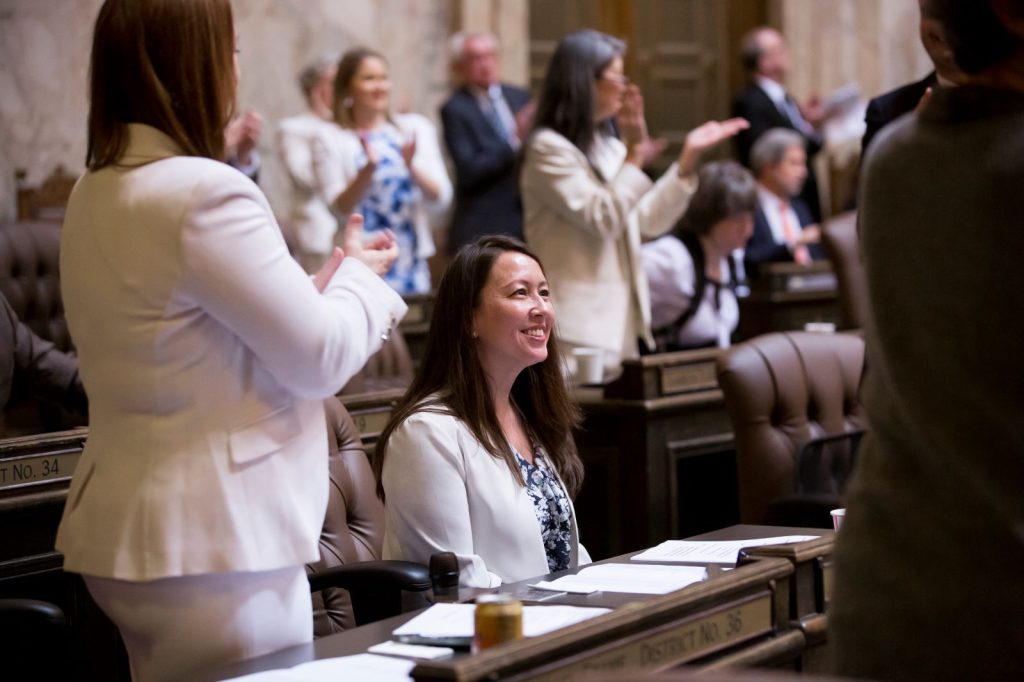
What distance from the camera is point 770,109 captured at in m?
8.77

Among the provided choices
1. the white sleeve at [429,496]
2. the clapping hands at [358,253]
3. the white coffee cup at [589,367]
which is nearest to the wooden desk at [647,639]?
the white sleeve at [429,496]

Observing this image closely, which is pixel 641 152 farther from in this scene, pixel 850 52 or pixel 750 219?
pixel 850 52

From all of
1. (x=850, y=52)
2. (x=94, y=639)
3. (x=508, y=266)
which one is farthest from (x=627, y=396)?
(x=850, y=52)

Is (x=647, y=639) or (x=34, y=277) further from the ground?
(x=34, y=277)

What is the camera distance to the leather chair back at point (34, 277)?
554cm

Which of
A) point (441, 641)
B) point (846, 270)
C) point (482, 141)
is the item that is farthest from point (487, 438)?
point (482, 141)

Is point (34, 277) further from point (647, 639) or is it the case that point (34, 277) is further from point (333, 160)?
point (647, 639)

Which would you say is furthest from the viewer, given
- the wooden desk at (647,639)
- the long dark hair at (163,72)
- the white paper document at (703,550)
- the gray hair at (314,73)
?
the gray hair at (314,73)

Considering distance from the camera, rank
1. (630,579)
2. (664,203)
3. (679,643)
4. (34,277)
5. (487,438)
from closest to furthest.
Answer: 1. (679,643)
2. (630,579)
3. (487,438)
4. (664,203)
5. (34,277)

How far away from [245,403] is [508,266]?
135 centimetres

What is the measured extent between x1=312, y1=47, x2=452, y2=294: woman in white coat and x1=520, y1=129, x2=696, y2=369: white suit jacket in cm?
122

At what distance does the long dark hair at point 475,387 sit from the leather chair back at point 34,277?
266 centimetres

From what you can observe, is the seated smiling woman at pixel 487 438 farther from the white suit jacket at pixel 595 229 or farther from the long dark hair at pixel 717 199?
the long dark hair at pixel 717 199

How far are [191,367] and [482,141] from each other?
207 inches
